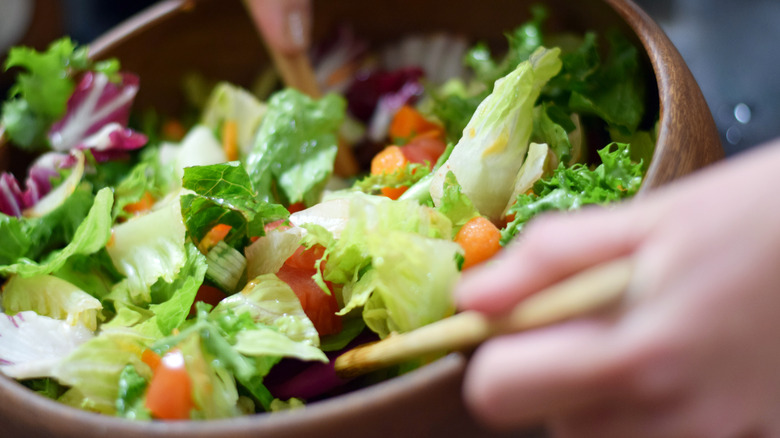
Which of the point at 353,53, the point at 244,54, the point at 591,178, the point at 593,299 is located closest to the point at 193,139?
the point at 244,54

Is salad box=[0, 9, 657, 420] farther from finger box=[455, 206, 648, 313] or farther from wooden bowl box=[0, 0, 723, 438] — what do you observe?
finger box=[455, 206, 648, 313]

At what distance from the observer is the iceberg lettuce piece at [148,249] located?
1.01 metres

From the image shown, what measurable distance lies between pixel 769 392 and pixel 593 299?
170mm

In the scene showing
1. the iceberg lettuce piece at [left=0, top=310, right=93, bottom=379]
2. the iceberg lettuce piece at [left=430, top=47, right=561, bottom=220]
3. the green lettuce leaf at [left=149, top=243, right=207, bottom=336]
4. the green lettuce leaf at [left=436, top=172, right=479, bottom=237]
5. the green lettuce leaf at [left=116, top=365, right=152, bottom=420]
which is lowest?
the green lettuce leaf at [left=116, top=365, right=152, bottom=420]

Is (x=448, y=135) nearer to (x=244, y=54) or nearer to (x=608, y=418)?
(x=244, y=54)

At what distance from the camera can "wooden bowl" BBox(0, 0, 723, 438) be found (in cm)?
66

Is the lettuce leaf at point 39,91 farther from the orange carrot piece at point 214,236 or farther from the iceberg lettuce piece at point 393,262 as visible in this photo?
the iceberg lettuce piece at point 393,262

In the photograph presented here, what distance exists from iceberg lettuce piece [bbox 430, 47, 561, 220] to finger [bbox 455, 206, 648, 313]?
1.37 feet

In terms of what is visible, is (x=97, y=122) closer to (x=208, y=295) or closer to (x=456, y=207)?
Answer: (x=208, y=295)

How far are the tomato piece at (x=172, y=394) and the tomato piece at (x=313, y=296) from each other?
21cm

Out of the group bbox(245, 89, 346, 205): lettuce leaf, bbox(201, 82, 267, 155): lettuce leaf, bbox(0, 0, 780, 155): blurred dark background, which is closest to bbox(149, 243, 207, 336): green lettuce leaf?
bbox(245, 89, 346, 205): lettuce leaf

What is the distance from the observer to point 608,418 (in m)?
0.54

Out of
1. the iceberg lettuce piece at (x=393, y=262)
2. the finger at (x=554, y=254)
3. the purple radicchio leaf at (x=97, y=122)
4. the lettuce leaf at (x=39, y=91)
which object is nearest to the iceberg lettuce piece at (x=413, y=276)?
the iceberg lettuce piece at (x=393, y=262)

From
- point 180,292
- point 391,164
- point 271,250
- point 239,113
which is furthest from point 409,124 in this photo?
point 180,292
